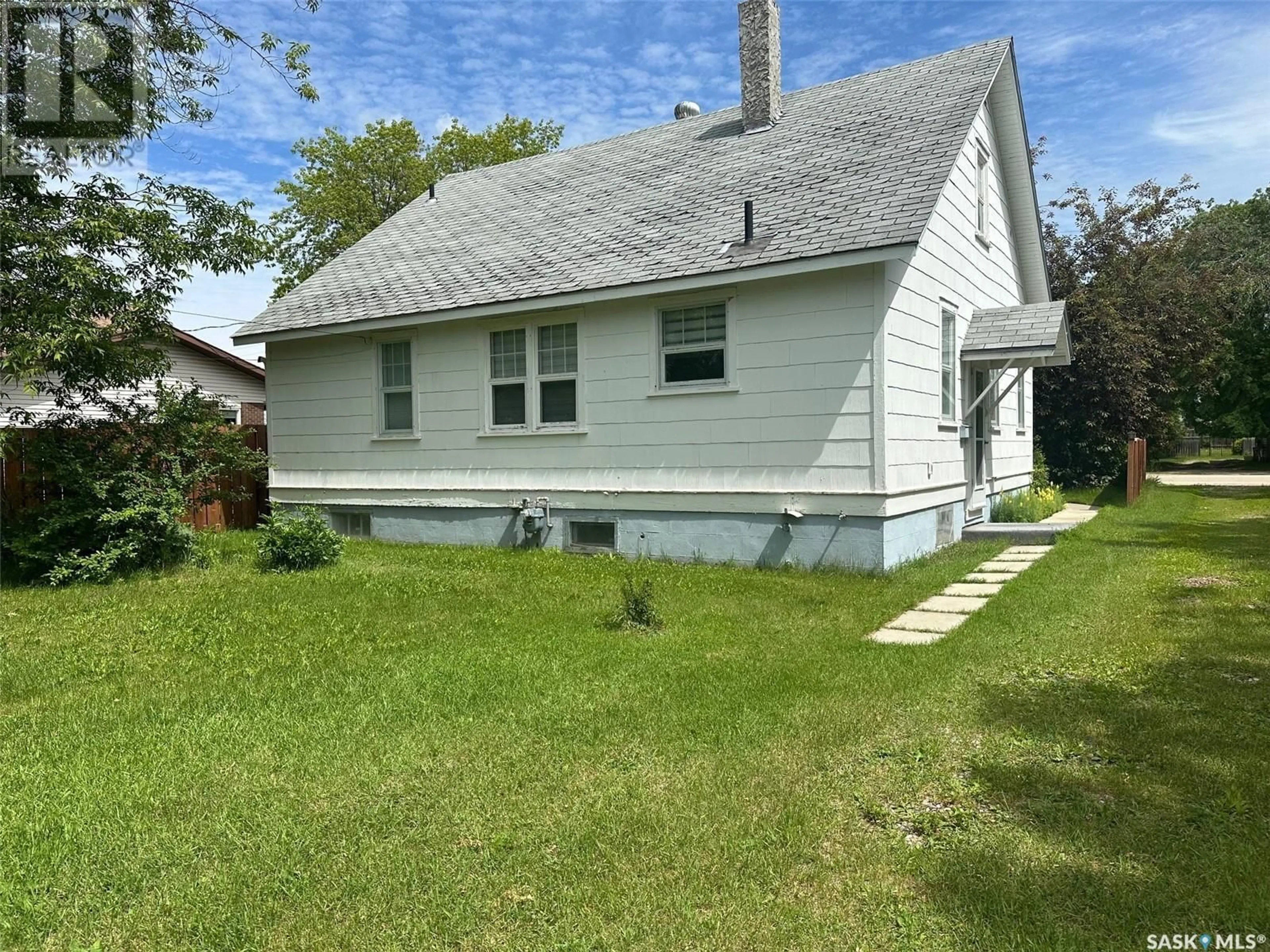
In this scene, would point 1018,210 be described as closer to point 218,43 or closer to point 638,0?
point 638,0

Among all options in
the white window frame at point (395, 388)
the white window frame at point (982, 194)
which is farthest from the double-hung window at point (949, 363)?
the white window frame at point (395, 388)

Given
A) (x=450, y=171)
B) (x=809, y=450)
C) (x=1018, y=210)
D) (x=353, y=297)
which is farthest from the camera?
(x=450, y=171)

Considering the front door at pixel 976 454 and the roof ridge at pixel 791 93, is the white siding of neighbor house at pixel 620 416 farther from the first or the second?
the roof ridge at pixel 791 93

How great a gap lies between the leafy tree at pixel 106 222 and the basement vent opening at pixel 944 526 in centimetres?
871

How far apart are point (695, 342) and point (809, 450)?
1866mm

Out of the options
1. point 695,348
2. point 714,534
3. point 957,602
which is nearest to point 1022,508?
point 714,534

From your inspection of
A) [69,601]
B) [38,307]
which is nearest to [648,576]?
[69,601]

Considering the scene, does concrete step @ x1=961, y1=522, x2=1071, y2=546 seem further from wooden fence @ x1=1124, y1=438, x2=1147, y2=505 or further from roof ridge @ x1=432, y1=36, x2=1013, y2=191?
roof ridge @ x1=432, y1=36, x2=1013, y2=191

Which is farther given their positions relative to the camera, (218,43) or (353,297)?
(353,297)

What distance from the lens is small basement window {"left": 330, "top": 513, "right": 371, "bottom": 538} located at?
12469mm

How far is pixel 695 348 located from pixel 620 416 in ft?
4.11

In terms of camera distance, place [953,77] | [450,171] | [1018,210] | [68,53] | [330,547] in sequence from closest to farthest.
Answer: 1. [68,53]
2. [330,547]
3. [953,77]
4. [1018,210]
5. [450,171]

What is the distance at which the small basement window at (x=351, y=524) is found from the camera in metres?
12.5

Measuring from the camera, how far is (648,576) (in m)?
8.49
